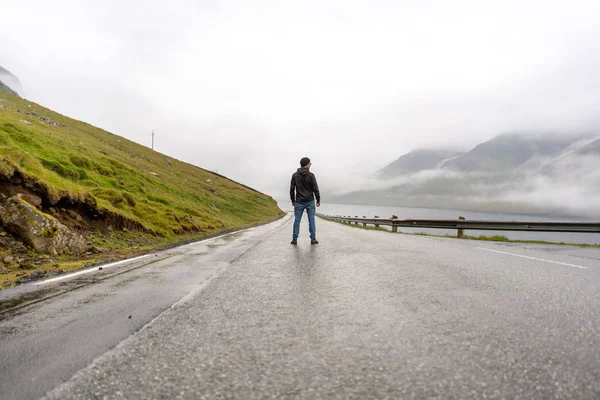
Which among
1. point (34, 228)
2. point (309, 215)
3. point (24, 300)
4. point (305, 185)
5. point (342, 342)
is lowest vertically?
point (24, 300)

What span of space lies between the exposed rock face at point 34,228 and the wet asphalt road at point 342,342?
4904mm

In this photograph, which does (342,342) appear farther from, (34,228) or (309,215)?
(34,228)


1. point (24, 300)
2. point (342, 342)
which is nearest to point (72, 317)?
point (24, 300)

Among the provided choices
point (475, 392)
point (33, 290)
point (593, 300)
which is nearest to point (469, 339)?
point (475, 392)

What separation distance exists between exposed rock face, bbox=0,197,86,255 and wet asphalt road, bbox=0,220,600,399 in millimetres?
4904

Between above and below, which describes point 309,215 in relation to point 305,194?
below

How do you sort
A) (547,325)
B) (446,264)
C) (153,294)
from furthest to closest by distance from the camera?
(446,264)
(153,294)
(547,325)

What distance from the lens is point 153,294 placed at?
369 centimetres

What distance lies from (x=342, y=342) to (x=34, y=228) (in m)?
8.27

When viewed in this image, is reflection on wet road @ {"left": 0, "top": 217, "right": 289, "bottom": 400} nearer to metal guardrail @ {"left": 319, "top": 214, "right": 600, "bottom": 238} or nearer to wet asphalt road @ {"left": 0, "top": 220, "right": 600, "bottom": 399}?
wet asphalt road @ {"left": 0, "top": 220, "right": 600, "bottom": 399}

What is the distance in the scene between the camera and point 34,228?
7305mm

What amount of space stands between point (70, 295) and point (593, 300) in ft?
19.3

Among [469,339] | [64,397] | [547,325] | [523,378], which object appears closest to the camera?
[64,397]

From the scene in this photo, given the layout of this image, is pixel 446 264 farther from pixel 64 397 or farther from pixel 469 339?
pixel 64 397
